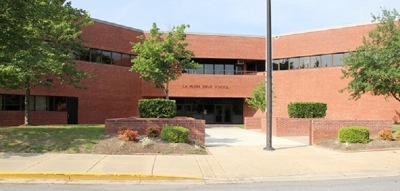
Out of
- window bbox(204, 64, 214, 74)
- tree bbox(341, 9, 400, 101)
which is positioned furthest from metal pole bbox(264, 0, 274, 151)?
window bbox(204, 64, 214, 74)

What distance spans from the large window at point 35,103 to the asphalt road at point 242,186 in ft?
66.2

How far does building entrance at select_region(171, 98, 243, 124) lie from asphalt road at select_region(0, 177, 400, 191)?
31.3 metres

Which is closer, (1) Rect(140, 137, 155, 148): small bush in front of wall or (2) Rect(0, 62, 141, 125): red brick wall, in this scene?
(1) Rect(140, 137, 155, 148): small bush in front of wall

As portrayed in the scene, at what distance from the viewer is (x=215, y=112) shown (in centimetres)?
4141

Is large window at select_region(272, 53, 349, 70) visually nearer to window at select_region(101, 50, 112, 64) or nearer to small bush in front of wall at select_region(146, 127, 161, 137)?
window at select_region(101, 50, 112, 64)

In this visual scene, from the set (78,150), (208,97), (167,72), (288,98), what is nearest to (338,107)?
(288,98)

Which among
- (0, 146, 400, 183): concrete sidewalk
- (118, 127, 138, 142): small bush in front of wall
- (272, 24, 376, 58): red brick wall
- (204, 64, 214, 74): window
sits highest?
(272, 24, 376, 58): red brick wall

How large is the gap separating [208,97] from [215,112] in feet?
7.60

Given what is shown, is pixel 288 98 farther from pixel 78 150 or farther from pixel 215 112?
pixel 78 150

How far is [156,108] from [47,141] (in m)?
4.92

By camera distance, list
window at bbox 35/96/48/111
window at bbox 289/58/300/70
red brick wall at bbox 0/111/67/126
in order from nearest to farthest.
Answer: red brick wall at bbox 0/111/67/126 < window at bbox 35/96/48/111 < window at bbox 289/58/300/70

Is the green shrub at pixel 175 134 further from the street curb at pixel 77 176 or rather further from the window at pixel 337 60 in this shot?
the window at pixel 337 60

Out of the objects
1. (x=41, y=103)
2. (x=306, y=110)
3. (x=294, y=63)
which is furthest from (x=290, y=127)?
(x=41, y=103)

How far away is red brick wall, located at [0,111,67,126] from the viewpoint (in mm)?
26734
